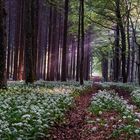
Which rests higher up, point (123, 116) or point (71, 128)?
point (123, 116)

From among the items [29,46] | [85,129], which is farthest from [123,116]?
[29,46]

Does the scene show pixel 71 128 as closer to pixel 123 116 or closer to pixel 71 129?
pixel 71 129

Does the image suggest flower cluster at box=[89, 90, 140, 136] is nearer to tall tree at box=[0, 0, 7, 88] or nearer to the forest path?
the forest path

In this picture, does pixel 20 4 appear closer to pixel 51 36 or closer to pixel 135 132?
pixel 51 36

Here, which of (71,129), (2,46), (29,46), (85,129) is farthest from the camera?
(29,46)

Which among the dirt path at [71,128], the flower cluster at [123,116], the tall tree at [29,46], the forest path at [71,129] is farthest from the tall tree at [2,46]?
the forest path at [71,129]

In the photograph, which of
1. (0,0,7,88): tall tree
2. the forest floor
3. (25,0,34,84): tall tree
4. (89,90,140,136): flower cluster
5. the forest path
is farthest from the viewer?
(25,0,34,84): tall tree

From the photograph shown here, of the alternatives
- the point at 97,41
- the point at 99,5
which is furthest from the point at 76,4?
the point at 97,41

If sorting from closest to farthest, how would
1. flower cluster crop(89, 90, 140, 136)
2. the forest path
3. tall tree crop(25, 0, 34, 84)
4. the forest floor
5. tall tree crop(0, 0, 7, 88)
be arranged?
flower cluster crop(89, 90, 140, 136), the forest floor, the forest path, tall tree crop(0, 0, 7, 88), tall tree crop(25, 0, 34, 84)

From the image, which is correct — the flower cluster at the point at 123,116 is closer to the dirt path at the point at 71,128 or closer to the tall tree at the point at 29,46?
the dirt path at the point at 71,128

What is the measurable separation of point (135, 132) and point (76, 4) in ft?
107

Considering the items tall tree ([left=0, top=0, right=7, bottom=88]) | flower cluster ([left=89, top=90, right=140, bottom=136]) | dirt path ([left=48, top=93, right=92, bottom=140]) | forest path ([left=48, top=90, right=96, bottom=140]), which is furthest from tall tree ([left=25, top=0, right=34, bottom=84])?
forest path ([left=48, top=90, right=96, bottom=140])

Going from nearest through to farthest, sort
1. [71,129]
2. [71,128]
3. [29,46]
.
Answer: [71,129] → [71,128] → [29,46]

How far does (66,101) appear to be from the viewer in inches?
571
